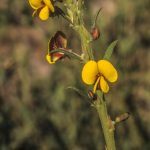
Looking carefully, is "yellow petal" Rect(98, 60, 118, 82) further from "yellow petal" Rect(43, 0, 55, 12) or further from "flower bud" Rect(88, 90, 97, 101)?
"yellow petal" Rect(43, 0, 55, 12)

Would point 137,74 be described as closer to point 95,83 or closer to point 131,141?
point 131,141

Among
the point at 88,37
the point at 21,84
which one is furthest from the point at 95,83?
the point at 21,84

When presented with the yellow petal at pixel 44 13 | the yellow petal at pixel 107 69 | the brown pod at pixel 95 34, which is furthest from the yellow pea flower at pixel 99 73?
the yellow petal at pixel 44 13

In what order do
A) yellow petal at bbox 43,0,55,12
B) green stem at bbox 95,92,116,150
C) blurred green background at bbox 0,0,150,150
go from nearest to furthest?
yellow petal at bbox 43,0,55,12 → green stem at bbox 95,92,116,150 → blurred green background at bbox 0,0,150,150

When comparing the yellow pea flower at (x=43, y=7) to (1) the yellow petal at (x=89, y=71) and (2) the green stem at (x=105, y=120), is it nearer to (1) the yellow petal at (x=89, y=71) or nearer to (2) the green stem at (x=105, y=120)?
(1) the yellow petal at (x=89, y=71)

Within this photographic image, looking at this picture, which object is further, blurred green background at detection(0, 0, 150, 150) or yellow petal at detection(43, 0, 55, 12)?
blurred green background at detection(0, 0, 150, 150)

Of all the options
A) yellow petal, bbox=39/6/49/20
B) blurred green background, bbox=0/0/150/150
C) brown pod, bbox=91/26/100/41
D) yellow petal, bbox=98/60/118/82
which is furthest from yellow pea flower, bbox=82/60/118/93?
blurred green background, bbox=0/0/150/150

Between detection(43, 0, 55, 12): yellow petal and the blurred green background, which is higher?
detection(43, 0, 55, 12): yellow petal
